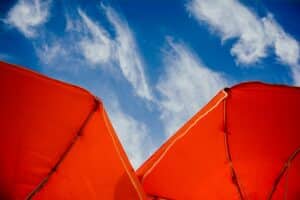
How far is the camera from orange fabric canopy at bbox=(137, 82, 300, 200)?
382cm

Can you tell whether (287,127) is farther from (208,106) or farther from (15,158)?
(15,158)

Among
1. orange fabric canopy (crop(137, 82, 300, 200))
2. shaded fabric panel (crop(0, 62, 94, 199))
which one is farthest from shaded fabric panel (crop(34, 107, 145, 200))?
orange fabric canopy (crop(137, 82, 300, 200))

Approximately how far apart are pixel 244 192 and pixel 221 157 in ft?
1.76

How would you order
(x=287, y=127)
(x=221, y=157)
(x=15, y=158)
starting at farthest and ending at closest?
Answer: (x=221, y=157)
(x=287, y=127)
(x=15, y=158)

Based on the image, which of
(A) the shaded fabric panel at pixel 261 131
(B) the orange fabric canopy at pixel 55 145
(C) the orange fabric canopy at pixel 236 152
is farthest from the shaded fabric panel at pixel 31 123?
(A) the shaded fabric panel at pixel 261 131

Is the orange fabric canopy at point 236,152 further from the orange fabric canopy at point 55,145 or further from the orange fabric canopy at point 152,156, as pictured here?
the orange fabric canopy at point 55,145

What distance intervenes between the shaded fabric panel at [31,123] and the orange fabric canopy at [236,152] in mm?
1347

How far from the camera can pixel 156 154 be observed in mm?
4320

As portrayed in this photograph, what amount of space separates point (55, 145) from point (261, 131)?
2.55 meters

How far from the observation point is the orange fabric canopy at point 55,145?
11.1 feet

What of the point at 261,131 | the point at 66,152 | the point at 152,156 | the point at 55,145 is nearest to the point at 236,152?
the point at 261,131

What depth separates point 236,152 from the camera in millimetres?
4047

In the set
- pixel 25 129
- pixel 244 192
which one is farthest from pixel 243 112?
pixel 25 129

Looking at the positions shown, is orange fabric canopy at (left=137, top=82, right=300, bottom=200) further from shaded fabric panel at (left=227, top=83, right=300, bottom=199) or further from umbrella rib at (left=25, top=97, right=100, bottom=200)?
umbrella rib at (left=25, top=97, right=100, bottom=200)
